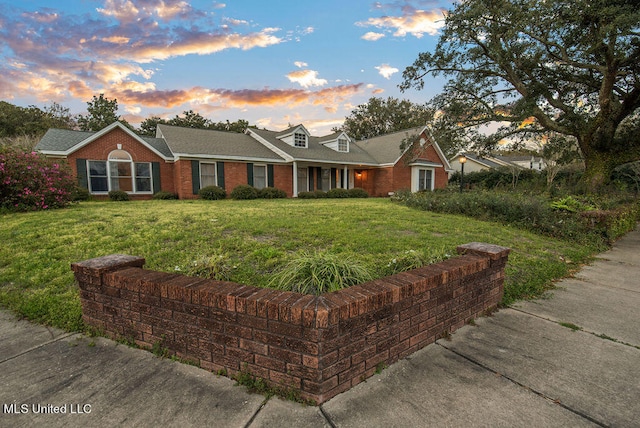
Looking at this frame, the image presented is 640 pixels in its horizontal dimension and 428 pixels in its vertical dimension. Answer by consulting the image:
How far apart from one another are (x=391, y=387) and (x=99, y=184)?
17519 mm

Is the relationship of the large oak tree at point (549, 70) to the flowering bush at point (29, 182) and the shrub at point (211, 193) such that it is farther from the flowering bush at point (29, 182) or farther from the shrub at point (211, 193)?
the flowering bush at point (29, 182)

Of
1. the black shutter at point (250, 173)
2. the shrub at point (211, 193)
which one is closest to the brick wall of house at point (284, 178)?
the black shutter at point (250, 173)

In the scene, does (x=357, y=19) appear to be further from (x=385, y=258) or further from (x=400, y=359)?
(x=400, y=359)

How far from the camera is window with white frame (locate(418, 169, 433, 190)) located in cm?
2303

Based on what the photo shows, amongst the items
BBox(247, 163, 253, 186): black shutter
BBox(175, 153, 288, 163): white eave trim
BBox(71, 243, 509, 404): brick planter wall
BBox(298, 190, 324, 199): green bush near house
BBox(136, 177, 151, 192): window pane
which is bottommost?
BBox(71, 243, 509, 404): brick planter wall

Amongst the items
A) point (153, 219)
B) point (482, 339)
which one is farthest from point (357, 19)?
point (482, 339)

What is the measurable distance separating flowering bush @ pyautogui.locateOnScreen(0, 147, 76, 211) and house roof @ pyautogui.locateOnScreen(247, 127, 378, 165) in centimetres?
1142

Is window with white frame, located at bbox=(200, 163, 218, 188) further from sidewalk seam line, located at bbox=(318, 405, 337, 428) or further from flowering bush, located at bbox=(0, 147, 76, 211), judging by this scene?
sidewalk seam line, located at bbox=(318, 405, 337, 428)

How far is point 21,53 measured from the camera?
1217cm

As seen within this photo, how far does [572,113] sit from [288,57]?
11817mm

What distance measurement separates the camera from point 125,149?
15.5 m

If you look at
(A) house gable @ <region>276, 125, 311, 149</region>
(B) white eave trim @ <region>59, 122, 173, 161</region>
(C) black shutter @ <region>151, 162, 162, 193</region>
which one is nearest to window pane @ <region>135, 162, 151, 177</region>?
(C) black shutter @ <region>151, 162, 162, 193</region>

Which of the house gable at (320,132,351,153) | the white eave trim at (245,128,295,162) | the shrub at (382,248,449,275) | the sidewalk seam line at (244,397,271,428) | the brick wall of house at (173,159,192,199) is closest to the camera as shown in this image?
the sidewalk seam line at (244,397,271,428)

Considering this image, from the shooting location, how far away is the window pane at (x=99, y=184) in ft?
48.5
